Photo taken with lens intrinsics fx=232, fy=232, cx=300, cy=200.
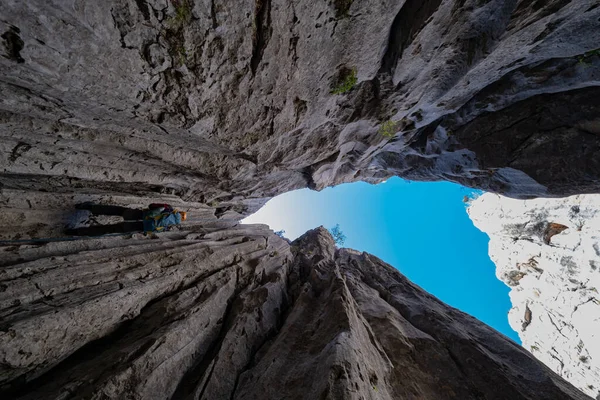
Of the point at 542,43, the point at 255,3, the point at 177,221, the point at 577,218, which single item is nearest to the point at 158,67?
the point at 255,3

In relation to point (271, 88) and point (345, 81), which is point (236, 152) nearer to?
point (271, 88)

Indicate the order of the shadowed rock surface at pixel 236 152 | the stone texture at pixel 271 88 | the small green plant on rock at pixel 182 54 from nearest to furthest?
the shadowed rock surface at pixel 236 152, the stone texture at pixel 271 88, the small green plant on rock at pixel 182 54

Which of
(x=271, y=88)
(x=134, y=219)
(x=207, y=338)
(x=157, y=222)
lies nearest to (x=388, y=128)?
(x=271, y=88)

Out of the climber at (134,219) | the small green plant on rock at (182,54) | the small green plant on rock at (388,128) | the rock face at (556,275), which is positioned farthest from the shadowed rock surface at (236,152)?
the rock face at (556,275)

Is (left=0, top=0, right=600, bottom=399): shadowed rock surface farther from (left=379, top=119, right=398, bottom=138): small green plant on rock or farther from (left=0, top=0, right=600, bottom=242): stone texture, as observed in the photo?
(left=379, top=119, right=398, bottom=138): small green plant on rock

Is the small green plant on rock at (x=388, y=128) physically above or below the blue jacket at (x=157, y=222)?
above

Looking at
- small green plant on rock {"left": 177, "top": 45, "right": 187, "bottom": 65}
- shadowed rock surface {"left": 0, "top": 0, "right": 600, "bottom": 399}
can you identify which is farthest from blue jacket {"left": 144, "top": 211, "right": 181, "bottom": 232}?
small green plant on rock {"left": 177, "top": 45, "right": 187, "bottom": 65}

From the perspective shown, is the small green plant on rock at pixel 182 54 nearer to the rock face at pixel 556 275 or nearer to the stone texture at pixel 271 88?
the stone texture at pixel 271 88
